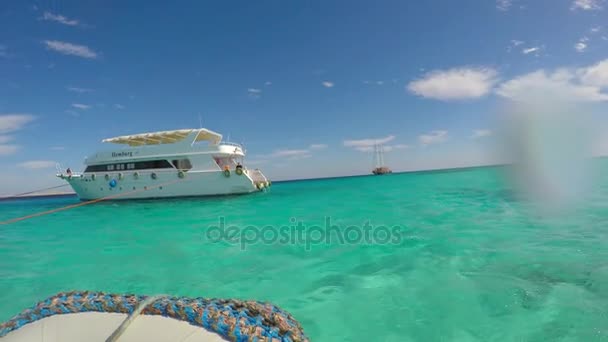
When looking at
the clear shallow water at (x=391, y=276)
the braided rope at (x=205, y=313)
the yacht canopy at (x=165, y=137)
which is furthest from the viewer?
the yacht canopy at (x=165, y=137)

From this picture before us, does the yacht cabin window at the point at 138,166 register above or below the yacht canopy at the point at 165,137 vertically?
below

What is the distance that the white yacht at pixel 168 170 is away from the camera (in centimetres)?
2266

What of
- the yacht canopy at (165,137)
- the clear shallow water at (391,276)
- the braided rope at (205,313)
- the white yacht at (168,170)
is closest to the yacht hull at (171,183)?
the white yacht at (168,170)

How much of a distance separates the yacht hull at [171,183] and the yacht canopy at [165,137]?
146 inches

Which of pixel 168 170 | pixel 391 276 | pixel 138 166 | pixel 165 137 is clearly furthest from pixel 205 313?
pixel 165 137

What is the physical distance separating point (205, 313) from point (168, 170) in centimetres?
2403

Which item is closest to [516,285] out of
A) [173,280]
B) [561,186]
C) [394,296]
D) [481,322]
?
[481,322]

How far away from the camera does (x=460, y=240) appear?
7.29 meters

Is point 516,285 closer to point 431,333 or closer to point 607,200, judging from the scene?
point 431,333

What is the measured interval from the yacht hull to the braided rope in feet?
70.6

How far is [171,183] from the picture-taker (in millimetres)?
22938

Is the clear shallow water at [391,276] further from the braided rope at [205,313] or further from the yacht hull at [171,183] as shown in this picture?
the yacht hull at [171,183]

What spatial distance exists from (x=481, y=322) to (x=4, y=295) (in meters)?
8.12

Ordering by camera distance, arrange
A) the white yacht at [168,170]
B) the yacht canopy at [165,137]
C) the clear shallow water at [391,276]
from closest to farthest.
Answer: the clear shallow water at [391,276] < the white yacht at [168,170] < the yacht canopy at [165,137]
